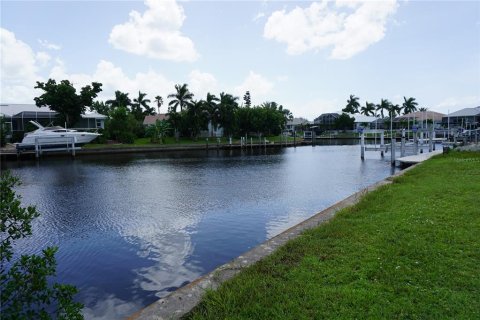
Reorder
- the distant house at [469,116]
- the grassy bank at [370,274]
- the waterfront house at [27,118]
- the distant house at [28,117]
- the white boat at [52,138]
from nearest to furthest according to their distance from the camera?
the grassy bank at [370,274] → the white boat at [52,138] → the waterfront house at [27,118] → the distant house at [28,117] → the distant house at [469,116]

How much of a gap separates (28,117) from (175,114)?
26.0 metres

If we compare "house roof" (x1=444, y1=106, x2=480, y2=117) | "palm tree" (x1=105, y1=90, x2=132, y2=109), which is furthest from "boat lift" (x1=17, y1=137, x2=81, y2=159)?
"house roof" (x1=444, y1=106, x2=480, y2=117)

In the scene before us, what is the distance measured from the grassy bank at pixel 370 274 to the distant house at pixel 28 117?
6120 centimetres

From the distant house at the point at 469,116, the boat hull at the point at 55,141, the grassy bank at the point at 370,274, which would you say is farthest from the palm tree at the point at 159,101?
the grassy bank at the point at 370,274

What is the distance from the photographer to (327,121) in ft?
411

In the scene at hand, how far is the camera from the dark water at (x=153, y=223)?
28.6ft

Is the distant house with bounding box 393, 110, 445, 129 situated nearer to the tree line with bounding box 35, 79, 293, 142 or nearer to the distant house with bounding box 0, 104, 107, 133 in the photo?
the tree line with bounding box 35, 79, 293, 142

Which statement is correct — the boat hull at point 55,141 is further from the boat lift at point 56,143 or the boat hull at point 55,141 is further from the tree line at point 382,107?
the tree line at point 382,107

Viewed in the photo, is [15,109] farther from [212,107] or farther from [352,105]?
[352,105]

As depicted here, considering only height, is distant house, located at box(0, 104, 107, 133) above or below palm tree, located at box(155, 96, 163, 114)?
below

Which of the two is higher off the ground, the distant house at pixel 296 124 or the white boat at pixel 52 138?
the distant house at pixel 296 124

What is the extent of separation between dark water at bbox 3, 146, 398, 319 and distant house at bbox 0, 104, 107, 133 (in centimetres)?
4063

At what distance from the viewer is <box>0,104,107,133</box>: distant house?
60.4 m

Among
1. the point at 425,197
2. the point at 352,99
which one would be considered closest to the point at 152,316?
the point at 425,197
